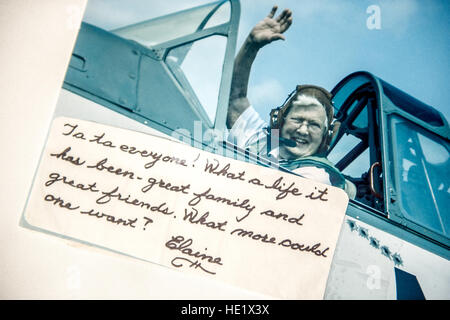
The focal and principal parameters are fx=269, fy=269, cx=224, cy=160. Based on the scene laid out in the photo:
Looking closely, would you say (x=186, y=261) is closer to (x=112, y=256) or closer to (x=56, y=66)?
(x=112, y=256)

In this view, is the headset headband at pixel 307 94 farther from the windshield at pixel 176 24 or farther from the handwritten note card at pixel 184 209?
the handwritten note card at pixel 184 209

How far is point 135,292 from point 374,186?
1.11m

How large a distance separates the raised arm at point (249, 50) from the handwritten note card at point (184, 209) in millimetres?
545

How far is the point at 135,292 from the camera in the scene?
2.58 feet

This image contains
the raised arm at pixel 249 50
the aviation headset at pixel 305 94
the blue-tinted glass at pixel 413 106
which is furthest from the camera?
the aviation headset at pixel 305 94

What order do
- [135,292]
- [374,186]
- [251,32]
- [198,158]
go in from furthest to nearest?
1. [251,32]
2. [374,186]
3. [198,158]
4. [135,292]

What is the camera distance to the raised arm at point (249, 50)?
1.36 metres

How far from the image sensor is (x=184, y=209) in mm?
Answer: 872

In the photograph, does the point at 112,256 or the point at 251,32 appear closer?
the point at 112,256
